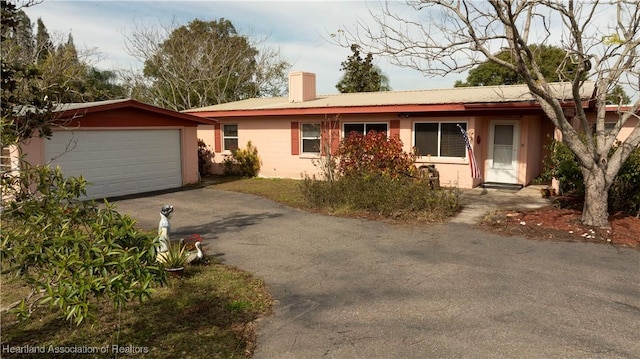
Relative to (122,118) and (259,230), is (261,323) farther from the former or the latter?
(122,118)

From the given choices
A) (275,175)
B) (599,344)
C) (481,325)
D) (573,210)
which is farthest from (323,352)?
(275,175)

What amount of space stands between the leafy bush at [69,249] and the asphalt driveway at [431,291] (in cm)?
142

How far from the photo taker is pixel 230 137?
18922 mm

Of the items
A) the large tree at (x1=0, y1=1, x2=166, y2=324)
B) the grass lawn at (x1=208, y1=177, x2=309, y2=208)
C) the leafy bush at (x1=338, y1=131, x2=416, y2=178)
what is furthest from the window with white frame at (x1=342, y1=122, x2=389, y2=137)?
the large tree at (x1=0, y1=1, x2=166, y2=324)

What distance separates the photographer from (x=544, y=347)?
13.4 ft

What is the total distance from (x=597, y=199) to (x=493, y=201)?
3201 millimetres

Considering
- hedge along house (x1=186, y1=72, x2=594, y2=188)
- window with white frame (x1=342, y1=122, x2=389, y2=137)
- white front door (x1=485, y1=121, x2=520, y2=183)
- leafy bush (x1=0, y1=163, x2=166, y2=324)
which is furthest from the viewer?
window with white frame (x1=342, y1=122, x2=389, y2=137)

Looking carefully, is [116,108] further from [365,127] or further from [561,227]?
[561,227]

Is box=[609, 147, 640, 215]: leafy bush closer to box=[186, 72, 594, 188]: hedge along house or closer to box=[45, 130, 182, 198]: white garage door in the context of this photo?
box=[186, 72, 594, 188]: hedge along house

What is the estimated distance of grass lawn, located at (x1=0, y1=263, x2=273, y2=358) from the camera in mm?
4129

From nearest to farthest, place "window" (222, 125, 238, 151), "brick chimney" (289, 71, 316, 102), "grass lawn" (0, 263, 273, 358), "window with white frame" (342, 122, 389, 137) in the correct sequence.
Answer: "grass lawn" (0, 263, 273, 358)
"window with white frame" (342, 122, 389, 137)
"brick chimney" (289, 71, 316, 102)
"window" (222, 125, 238, 151)

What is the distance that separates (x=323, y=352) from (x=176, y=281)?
8.65 ft

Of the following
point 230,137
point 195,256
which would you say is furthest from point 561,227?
point 230,137

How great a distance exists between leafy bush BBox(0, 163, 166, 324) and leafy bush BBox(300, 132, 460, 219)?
7024mm
